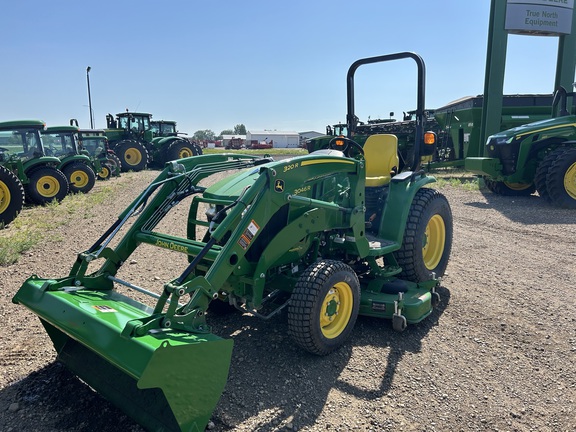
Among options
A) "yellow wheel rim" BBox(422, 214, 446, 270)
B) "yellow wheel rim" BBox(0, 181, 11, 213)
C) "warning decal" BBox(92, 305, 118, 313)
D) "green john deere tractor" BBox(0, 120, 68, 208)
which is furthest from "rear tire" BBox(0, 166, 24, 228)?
"yellow wheel rim" BBox(422, 214, 446, 270)

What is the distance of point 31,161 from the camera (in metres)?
11.0

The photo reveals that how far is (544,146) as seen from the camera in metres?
9.89

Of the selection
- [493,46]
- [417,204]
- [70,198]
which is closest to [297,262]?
[417,204]

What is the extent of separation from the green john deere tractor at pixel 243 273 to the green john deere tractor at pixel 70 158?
31.3 feet

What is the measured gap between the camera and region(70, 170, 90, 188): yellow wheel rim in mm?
13070

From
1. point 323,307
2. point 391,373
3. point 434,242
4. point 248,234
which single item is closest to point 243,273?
point 248,234

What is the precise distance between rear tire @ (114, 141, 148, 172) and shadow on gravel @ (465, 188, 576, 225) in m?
14.1

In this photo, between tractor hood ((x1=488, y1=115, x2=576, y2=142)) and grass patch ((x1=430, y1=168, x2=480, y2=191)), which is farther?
grass patch ((x1=430, y1=168, x2=480, y2=191))

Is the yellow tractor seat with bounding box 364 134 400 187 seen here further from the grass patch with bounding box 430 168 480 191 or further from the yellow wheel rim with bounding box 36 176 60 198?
the yellow wheel rim with bounding box 36 176 60 198

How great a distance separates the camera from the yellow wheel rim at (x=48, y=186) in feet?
36.0

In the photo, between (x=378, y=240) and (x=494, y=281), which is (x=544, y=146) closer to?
(x=494, y=281)

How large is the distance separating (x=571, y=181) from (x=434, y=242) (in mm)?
5879

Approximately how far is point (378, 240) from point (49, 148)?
11530 millimetres

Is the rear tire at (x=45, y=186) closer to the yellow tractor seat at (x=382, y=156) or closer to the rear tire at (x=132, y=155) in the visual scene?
the rear tire at (x=132, y=155)
